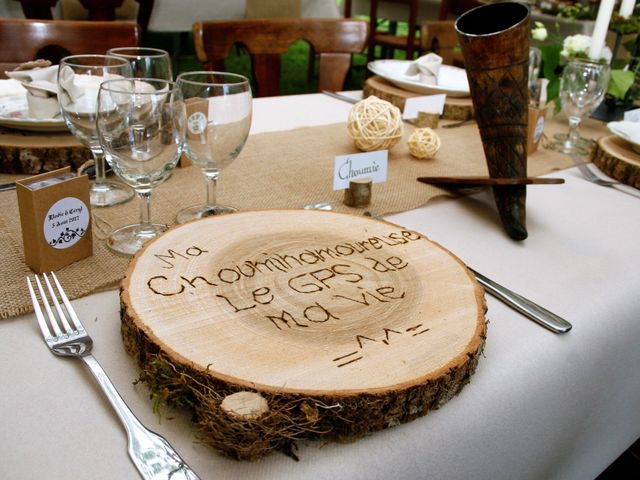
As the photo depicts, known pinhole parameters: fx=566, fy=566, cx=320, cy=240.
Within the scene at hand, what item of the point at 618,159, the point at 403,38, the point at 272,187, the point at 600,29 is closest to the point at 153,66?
the point at 272,187

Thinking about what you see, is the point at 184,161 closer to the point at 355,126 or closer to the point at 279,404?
the point at 355,126

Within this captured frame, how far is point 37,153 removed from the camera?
33.0 inches

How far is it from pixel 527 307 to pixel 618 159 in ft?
2.00

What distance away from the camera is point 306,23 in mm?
1746

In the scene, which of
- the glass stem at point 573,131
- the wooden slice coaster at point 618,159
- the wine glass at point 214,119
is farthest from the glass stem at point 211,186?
the glass stem at point 573,131

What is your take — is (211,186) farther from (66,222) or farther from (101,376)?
(101,376)

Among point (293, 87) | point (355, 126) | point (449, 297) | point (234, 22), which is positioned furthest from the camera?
point (293, 87)

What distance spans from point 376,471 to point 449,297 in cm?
19

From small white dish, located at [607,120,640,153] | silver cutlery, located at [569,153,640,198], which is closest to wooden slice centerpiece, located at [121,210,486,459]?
silver cutlery, located at [569,153,640,198]

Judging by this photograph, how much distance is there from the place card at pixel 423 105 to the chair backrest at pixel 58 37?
714 mm

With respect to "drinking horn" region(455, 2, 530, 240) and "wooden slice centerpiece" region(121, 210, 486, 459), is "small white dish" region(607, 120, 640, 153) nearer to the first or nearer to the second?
"drinking horn" region(455, 2, 530, 240)

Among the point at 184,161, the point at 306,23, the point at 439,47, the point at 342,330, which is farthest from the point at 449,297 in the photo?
the point at 439,47

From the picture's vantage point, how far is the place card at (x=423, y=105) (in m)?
1.31

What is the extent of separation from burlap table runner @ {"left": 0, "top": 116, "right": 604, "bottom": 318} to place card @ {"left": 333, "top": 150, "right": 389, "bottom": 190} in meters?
0.03
